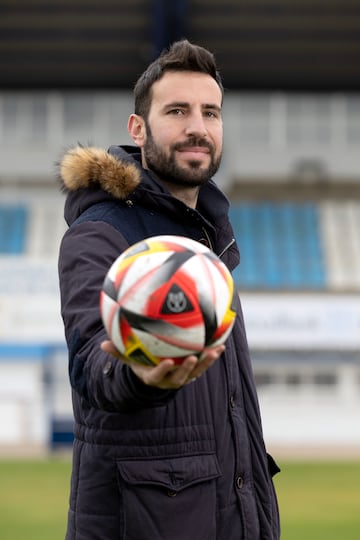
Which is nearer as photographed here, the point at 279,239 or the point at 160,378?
the point at 160,378

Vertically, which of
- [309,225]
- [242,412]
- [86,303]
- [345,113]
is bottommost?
[242,412]

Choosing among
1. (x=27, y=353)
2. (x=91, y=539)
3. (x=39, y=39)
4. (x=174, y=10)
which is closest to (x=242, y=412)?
(x=91, y=539)

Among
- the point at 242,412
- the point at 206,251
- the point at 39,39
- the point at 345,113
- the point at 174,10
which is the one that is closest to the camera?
the point at 206,251

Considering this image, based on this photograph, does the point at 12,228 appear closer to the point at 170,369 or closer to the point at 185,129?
the point at 185,129

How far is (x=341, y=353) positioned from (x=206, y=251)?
19597mm

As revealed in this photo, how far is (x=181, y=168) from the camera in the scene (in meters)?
2.96

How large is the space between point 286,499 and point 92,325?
1020cm

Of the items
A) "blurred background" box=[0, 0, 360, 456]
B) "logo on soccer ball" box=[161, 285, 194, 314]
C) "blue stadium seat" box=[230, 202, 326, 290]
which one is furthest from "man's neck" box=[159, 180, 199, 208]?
"blue stadium seat" box=[230, 202, 326, 290]

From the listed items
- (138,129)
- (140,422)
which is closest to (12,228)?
(138,129)

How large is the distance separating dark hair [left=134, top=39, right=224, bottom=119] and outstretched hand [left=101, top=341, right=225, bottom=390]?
0.88m

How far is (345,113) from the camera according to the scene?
2748 cm

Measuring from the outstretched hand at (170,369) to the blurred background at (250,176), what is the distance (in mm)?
16088

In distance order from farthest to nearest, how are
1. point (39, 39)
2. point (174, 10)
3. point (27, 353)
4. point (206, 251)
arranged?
point (39, 39) < point (174, 10) < point (27, 353) < point (206, 251)

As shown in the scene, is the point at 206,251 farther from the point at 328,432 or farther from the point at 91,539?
the point at 328,432
